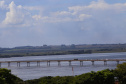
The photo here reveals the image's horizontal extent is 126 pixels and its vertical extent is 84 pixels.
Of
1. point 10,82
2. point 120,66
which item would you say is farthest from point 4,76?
point 120,66

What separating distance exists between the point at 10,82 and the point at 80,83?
8.52 meters

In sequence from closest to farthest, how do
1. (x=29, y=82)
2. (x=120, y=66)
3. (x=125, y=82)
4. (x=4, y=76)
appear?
(x=4, y=76)
(x=29, y=82)
(x=125, y=82)
(x=120, y=66)

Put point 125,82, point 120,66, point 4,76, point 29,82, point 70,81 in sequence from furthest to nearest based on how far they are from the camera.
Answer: point 120,66, point 125,82, point 29,82, point 70,81, point 4,76

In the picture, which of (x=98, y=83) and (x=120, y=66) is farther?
(x=120, y=66)

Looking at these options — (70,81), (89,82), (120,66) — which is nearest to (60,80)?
(70,81)

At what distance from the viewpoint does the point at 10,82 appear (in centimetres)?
3469

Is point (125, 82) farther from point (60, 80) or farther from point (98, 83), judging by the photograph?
point (60, 80)

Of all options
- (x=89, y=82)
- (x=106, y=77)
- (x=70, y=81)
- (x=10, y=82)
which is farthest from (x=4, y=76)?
(x=106, y=77)

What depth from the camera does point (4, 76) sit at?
34.5 meters

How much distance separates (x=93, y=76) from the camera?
125 feet

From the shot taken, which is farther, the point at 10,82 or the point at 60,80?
the point at 60,80

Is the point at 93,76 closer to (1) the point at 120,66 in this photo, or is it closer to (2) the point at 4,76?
(2) the point at 4,76

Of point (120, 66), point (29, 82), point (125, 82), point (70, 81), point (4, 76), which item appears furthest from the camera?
point (120, 66)

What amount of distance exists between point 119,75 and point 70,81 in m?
11.2
